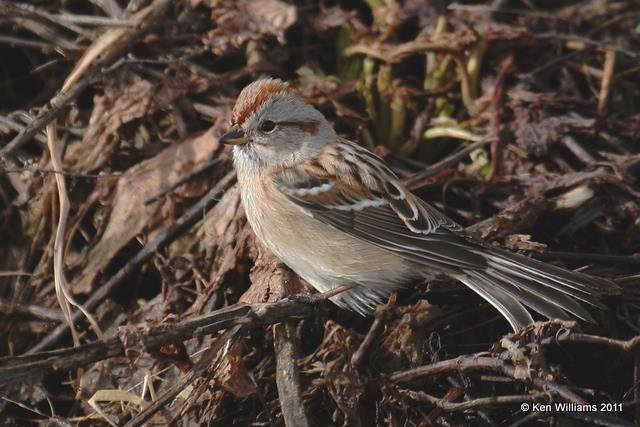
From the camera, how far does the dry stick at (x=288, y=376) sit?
3865 mm

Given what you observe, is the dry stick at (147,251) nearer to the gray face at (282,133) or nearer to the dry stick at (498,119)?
the gray face at (282,133)

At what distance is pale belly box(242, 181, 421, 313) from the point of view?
4594 mm

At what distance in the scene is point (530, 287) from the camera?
171 inches

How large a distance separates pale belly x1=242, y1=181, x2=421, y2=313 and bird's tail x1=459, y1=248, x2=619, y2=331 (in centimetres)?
44

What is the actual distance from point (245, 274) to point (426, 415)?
1430 millimetres

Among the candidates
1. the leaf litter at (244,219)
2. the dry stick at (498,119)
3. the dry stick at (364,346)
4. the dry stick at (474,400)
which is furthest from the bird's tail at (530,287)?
the dry stick at (498,119)

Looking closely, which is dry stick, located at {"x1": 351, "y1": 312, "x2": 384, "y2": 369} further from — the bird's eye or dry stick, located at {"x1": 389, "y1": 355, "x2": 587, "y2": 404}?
the bird's eye

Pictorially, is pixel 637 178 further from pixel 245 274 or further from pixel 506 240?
pixel 245 274

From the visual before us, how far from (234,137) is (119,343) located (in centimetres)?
162

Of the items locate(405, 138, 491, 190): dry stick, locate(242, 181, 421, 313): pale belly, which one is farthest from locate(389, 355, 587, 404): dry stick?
locate(405, 138, 491, 190): dry stick

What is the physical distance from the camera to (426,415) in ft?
13.4

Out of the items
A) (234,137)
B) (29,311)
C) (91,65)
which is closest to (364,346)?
(234,137)

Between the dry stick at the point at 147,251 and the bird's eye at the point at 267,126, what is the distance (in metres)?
0.44

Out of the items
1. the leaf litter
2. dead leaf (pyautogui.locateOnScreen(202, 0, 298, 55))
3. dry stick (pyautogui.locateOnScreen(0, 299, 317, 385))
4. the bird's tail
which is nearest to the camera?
dry stick (pyautogui.locateOnScreen(0, 299, 317, 385))
